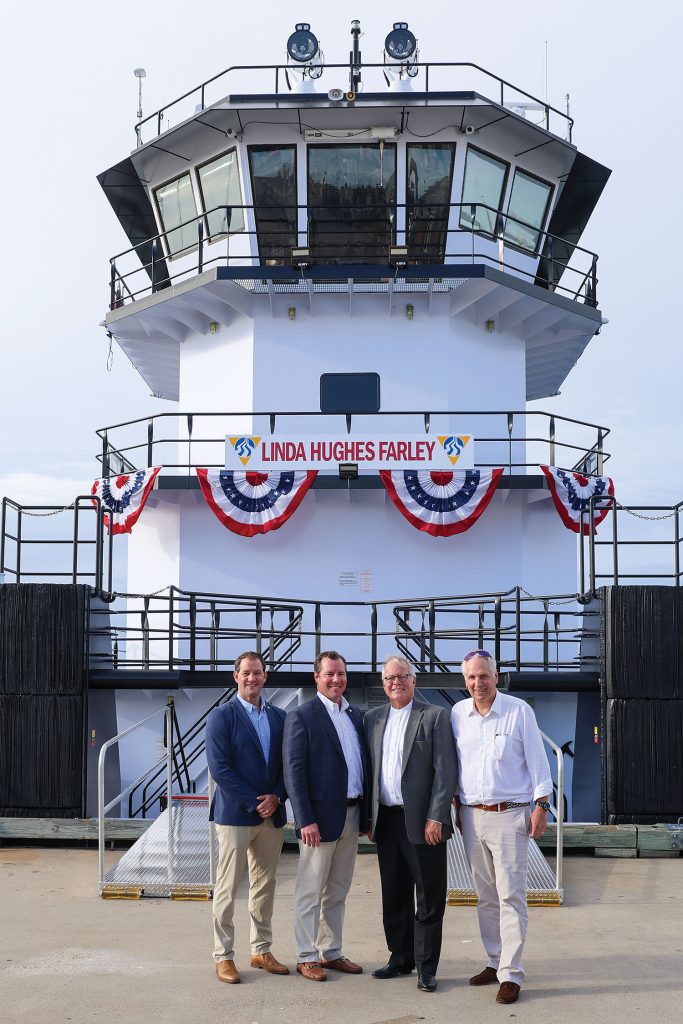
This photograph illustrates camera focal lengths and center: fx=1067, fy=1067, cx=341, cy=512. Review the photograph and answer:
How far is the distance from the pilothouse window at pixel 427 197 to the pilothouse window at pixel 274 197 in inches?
69.0

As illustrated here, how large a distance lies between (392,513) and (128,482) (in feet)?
11.8

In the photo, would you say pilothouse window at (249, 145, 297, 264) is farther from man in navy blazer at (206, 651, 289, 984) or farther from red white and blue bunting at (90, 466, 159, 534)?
man in navy blazer at (206, 651, 289, 984)

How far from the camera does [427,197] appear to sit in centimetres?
1606

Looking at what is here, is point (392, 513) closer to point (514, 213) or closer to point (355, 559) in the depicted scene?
point (355, 559)

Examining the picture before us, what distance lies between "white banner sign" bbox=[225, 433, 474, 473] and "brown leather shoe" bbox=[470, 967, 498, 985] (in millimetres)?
8675

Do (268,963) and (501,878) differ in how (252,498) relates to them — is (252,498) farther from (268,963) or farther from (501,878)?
(501,878)

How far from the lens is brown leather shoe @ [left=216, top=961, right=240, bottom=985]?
6.12 meters

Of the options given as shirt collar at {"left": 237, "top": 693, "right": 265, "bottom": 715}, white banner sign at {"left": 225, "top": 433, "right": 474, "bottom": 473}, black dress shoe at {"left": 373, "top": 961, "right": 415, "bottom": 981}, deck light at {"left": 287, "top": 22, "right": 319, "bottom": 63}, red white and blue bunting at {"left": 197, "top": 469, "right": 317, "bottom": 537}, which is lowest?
black dress shoe at {"left": 373, "top": 961, "right": 415, "bottom": 981}

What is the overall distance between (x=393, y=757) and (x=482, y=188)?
12.2m

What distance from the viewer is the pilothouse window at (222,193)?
16.2 m

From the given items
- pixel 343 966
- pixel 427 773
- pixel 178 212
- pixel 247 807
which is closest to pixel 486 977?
pixel 343 966

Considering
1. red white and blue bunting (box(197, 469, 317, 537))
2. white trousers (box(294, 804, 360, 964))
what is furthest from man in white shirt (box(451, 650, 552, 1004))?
red white and blue bunting (box(197, 469, 317, 537))

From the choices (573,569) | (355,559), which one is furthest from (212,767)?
(573,569)

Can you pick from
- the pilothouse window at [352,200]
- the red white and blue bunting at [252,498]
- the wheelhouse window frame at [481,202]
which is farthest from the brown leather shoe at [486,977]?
the wheelhouse window frame at [481,202]
